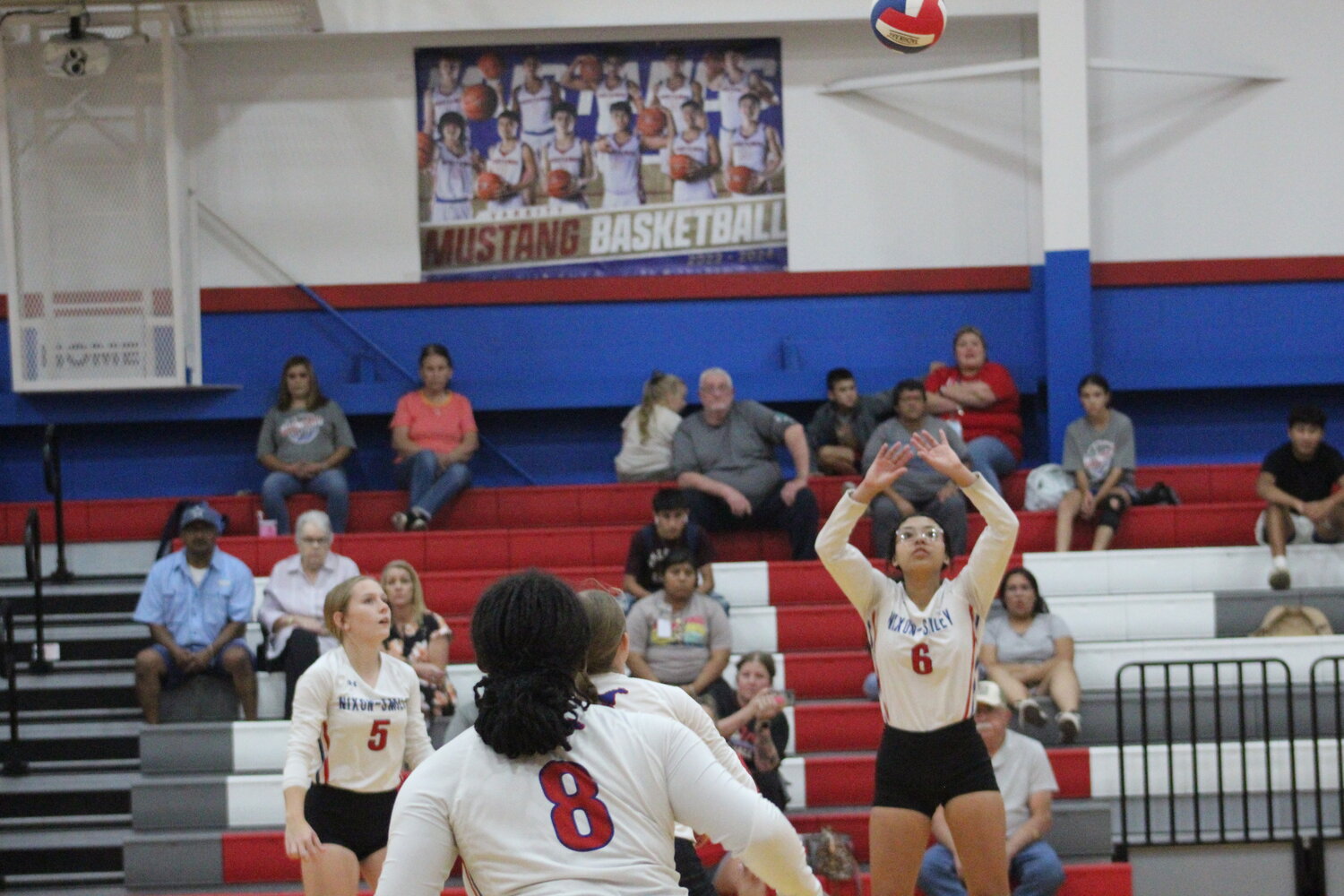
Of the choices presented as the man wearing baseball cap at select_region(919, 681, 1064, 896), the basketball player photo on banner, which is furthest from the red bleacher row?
the man wearing baseball cap at select_region(919, 681, 1064, 896)

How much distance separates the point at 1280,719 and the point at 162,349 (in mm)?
6859

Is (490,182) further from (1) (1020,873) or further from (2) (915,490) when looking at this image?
(1) (1020,873)

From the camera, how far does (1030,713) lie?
262 inches

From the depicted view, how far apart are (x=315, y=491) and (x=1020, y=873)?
4920 mm

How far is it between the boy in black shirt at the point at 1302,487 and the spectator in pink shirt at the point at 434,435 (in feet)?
15.3

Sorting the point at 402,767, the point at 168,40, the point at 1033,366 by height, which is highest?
the point at 168,40

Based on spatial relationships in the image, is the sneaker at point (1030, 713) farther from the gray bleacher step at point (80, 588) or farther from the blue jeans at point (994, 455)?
the gray bleacher step at point (80, 588)

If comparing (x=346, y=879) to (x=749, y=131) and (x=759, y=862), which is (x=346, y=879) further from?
(x=749, y=131)

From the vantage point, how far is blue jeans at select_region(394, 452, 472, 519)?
8.95 m

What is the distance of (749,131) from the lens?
10.2 m

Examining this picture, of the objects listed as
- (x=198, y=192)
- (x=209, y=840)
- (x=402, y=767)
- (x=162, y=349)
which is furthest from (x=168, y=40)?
(x=402, y=767)

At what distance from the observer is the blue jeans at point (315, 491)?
894 cm

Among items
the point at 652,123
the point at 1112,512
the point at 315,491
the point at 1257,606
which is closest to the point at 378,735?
the point at 315,491

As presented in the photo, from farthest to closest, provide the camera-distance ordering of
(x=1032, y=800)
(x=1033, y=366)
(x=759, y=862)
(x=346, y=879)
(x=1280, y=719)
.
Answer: (x=1033, y=366) → (x=1280, y=719) → (x=1032, y=800) → (x=346, y=879) → (x=759, y=862)
